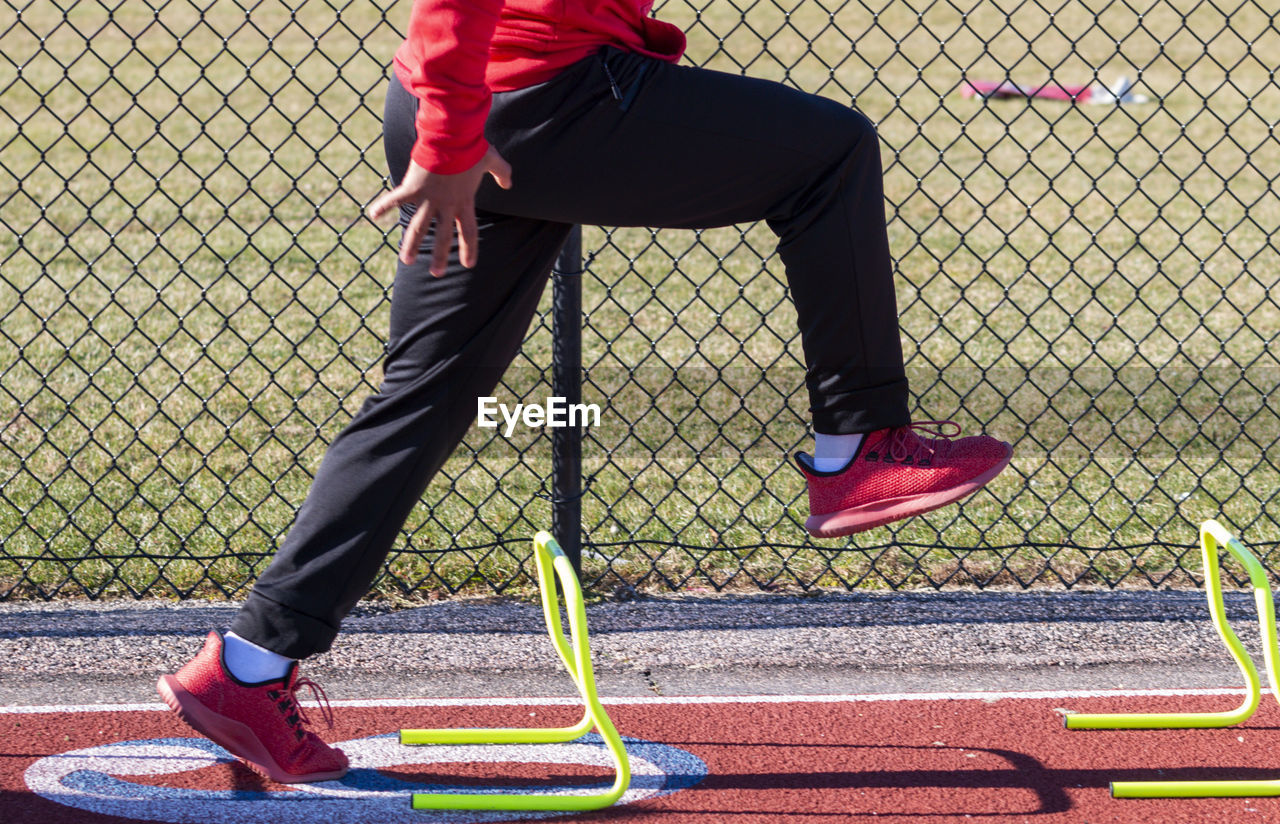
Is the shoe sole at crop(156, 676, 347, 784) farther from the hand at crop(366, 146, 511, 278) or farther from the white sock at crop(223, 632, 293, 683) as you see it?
the hand at crop(366, 146, 511, 278)

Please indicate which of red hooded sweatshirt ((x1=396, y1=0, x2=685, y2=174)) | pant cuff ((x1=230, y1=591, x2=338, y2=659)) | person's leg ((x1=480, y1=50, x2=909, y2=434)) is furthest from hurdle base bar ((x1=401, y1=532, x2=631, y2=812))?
red hooded sweatshirt ((x1=396, y1=0, x2=685, y2=174))

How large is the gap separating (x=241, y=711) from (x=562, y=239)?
1090 millimetres

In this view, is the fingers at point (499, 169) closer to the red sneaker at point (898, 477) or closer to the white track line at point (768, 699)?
the red sneaker at point (898, 477)

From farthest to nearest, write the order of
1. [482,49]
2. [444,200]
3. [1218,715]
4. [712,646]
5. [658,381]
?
[658,381], [712,646], [1218,715], [444,200], [482,49]

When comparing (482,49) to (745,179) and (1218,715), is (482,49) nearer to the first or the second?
(745,179)

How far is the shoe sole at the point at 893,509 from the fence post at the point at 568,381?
1.22 metres

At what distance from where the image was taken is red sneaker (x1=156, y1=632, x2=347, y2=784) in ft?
9.03

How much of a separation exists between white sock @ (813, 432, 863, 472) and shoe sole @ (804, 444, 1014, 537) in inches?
3.7

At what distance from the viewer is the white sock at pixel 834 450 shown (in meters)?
2.74

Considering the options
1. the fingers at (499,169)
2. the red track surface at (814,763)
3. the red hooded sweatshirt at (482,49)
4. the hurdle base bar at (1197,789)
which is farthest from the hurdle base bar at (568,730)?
the hurdle base bar at (1197,789)

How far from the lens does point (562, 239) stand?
108 inches

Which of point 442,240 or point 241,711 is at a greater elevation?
point 442,240

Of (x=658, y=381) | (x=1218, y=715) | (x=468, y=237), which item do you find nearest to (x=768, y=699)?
(x=1218, y=715)

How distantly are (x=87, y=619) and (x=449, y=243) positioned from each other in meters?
2.05
